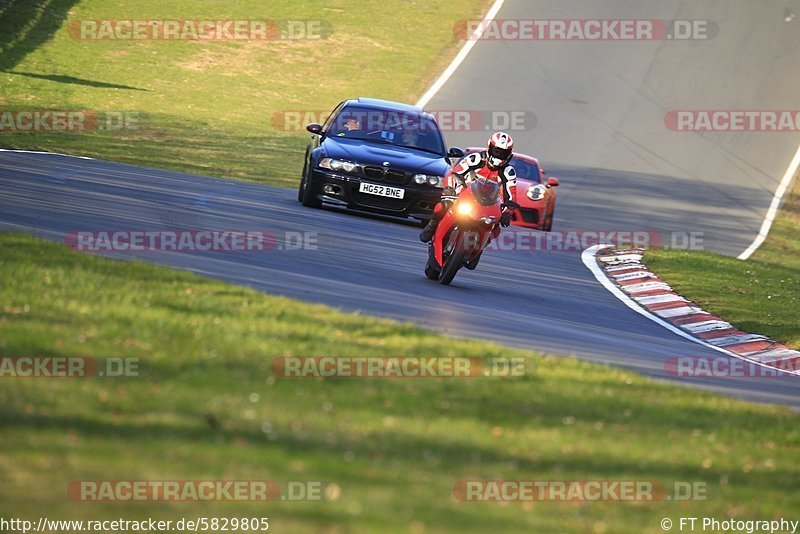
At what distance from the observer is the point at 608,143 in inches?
1296

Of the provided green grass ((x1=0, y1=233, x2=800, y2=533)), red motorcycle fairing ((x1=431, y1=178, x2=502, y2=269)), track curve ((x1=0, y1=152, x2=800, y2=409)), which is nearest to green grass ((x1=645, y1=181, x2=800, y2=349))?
track curve ((x1=0, y1=152, x2=800, y2=409))

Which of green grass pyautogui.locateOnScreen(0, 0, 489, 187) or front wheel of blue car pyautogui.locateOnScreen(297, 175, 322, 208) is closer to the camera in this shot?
front wheel of blue car pyautogui.locateOnScreen(297, 175, 322, 208)

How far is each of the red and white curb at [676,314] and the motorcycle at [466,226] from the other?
85.6 inches

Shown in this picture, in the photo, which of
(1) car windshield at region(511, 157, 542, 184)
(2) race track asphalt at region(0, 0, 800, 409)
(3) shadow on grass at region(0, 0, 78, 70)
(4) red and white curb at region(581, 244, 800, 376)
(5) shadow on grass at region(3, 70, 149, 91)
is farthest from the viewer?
(3) shadow on grass at region(0, 0, 78, 70)

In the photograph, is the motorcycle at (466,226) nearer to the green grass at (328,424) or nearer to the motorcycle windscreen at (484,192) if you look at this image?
the motorcycle windscreen at (484,192)

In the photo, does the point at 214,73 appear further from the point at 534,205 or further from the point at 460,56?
the point at 534,205

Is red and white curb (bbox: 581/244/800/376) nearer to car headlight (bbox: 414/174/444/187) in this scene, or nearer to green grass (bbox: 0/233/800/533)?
car headlight (bbox: 414/174/444/187)

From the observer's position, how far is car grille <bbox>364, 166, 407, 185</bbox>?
1841 centimetres

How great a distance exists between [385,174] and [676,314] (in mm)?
5030

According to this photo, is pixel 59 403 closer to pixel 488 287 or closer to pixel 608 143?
pixel 488 287

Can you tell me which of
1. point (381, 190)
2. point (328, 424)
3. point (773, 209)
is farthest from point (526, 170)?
point (328, 424)

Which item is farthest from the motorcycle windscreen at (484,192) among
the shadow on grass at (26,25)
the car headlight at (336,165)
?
the shadow on grass at (26,25)

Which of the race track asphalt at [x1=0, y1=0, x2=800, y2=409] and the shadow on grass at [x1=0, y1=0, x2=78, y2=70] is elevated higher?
the shadow on grass at [x1=0, y1=0, x2=78, y2=70]

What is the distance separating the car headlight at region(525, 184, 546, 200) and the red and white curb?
270 centimetres
